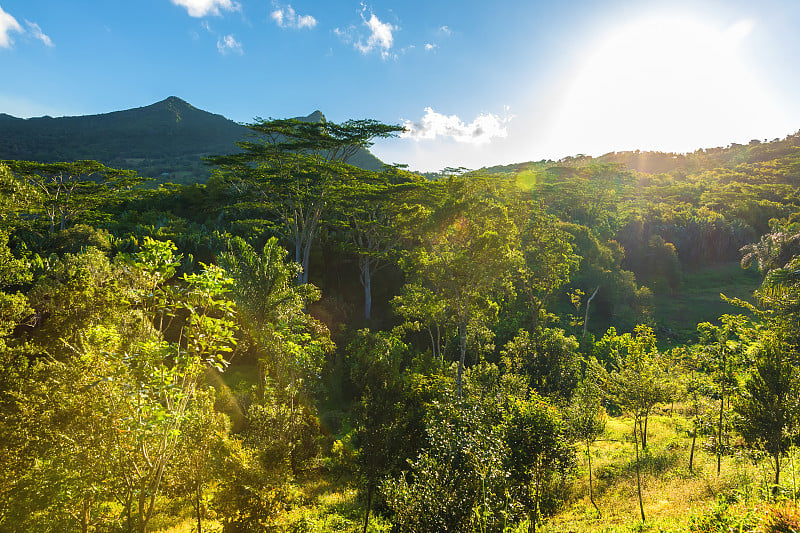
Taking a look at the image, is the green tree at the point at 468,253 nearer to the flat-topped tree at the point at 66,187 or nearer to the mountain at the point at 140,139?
the flat-topped tree at the point at 66,187

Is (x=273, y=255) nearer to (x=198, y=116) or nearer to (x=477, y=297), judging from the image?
(x=477, y=297)

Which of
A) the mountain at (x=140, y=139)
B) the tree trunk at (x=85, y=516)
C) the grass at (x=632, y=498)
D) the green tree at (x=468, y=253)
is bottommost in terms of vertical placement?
the grass at (x=632, y=498)

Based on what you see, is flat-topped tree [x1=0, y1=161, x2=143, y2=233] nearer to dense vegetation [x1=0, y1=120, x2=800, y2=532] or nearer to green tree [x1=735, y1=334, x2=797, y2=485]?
dense vegetation [x1=0, y1=120, x2=800, y2=532]

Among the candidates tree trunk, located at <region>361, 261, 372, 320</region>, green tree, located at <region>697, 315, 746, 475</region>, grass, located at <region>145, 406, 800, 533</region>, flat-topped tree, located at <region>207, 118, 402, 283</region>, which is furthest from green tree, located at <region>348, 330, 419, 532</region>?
tree trunk, located at <region>361, 261, 372, 320</region>

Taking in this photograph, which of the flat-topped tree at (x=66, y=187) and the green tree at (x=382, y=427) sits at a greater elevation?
the flat-topped tree at (x=66, y=187)

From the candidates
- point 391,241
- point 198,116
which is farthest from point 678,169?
point 198,116

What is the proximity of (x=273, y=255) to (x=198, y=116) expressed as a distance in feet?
609

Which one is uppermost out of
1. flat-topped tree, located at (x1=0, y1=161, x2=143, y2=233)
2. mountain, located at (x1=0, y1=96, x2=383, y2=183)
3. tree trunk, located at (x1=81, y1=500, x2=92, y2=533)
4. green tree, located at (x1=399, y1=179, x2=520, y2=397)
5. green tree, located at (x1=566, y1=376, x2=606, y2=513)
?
mountain, located at (x1=0, y1=96, x2=383, y2=183)

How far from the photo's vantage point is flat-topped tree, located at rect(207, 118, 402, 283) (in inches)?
1110

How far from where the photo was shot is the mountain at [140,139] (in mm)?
106938

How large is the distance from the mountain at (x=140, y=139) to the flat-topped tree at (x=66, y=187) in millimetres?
55530

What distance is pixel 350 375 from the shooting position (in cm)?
2375

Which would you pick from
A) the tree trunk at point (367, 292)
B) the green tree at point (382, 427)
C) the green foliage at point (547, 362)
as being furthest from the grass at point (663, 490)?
the tree trunk at point (367, 292)

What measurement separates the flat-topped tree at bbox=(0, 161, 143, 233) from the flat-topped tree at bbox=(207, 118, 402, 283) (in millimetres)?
17762
